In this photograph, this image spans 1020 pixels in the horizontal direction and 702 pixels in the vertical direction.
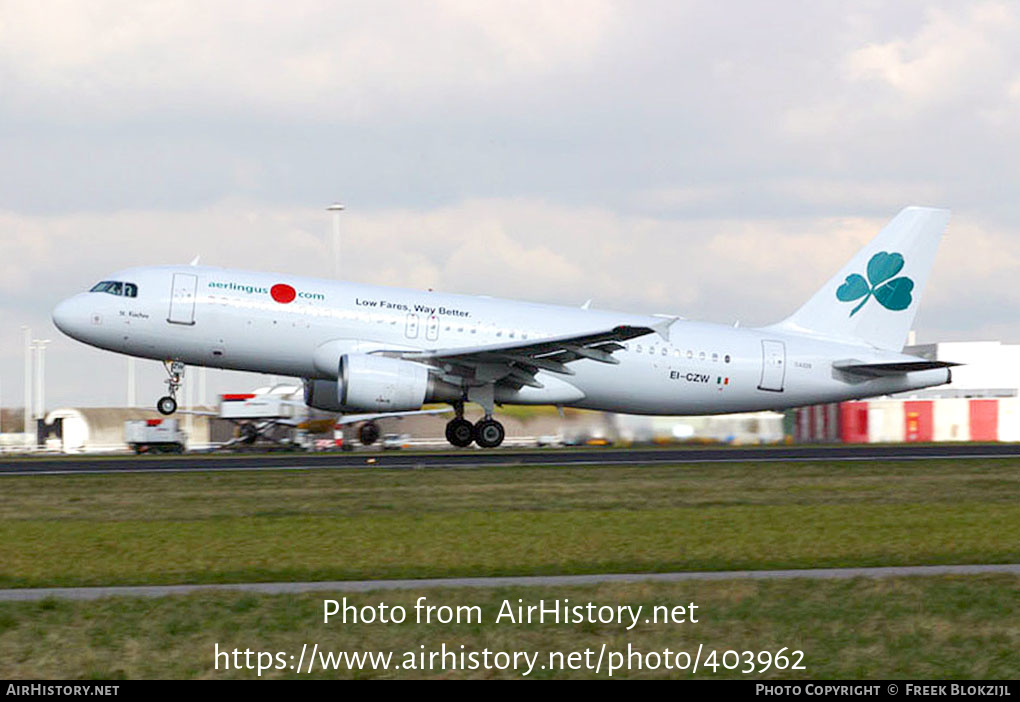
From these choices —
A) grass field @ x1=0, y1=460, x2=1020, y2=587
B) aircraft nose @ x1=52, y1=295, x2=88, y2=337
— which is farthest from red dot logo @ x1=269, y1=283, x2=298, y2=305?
→ grass field @ x1=0, y1=460, x2=1020, y2=587

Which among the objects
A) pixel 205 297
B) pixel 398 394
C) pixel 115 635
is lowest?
pixel 115 635

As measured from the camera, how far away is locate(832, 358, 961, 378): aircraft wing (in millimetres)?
38594

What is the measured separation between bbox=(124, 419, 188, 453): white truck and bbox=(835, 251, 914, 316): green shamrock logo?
27847 mm

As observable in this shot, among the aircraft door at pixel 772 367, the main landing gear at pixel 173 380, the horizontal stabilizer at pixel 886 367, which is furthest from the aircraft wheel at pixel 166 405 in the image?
the horizontal stabilizer at pixel 886 367

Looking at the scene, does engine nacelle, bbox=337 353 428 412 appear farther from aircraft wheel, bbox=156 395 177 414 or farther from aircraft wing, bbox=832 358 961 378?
aircraft wing, bbox=832 358 961 378

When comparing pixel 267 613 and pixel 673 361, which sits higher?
pixel 673 361

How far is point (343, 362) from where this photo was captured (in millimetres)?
33375

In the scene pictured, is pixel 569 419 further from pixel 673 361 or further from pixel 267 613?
pixel 267 613

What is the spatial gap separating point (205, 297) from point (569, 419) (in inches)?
552

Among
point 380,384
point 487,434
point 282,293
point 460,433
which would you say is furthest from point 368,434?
point 380,384

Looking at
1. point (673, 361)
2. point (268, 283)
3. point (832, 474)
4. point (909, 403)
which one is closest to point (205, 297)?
point (268, 283)

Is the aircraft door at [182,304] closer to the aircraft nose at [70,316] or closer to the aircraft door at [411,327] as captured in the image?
the aircraft nose at [70,316]

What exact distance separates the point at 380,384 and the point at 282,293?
361 cm

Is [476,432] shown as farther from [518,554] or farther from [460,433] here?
[518,554]
